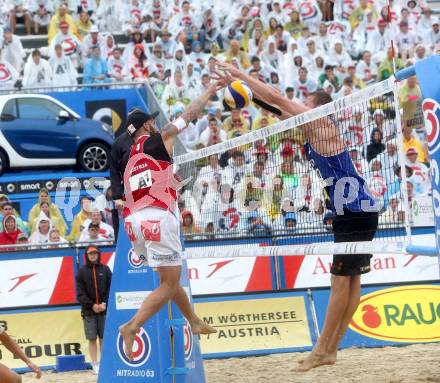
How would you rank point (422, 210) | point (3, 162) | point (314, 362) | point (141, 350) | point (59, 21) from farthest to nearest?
point (59, 21)
point (3, 162)
point (422, 210)
point (141, 350)
point (314, 362)

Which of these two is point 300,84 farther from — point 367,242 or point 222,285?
point 367,242

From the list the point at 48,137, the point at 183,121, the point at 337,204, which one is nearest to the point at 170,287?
the point at 183,121

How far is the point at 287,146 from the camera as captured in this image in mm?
9453

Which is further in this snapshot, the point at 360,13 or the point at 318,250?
the point at 360,13

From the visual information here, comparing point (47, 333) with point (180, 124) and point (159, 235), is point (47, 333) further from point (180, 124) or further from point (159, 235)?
point (180, 124)

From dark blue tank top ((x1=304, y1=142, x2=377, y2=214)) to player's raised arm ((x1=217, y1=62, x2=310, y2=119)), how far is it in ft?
1.52

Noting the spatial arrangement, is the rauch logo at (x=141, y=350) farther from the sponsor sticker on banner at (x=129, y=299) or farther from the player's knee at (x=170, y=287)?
the player's knee at (x=170, y=287)

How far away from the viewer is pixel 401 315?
11750 mm

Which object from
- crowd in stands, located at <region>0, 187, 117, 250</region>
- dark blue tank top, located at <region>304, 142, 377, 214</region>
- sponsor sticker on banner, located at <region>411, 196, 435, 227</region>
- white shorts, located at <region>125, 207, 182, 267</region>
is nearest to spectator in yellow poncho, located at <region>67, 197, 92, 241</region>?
crowd in stands, located at <region>0, 187, 117, 250</region>

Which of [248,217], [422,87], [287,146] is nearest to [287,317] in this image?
[248,217]

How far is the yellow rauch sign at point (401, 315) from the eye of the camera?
11.6 m

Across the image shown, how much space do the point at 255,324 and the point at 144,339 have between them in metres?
3.00

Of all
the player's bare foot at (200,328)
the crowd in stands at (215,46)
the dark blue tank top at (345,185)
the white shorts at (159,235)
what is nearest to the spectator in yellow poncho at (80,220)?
the crowd in stands at (215,46)

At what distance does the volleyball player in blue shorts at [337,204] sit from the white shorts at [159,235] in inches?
46.7
